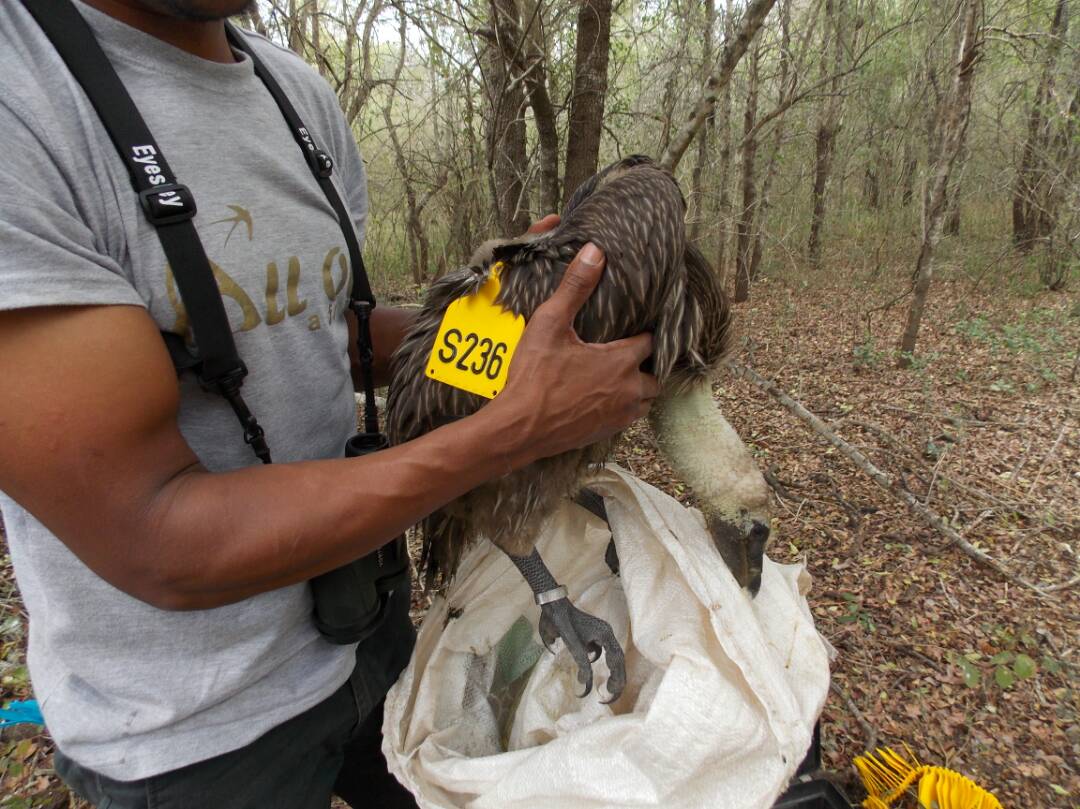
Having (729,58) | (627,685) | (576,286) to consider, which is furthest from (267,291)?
(729,58)

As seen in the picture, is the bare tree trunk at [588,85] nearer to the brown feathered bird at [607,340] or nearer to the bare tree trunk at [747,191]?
the brown feathered bird at [607,340]

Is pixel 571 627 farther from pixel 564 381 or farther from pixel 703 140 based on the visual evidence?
pixel 703 140

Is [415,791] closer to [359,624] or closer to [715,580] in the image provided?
[359,624]

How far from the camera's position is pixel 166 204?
864 mm

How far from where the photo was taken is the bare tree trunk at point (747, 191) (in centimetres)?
632

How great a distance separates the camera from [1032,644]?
2.75m

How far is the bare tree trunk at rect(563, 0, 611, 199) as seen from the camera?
10.6 feet

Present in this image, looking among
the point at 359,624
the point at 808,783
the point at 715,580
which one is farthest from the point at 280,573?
the point at 808,783

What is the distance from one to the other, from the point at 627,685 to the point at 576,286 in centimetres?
110

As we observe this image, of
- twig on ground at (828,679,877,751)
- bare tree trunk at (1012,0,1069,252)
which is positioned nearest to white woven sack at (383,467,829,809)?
twig on ground at (828,679,877,751)

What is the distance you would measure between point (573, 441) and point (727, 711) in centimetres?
68

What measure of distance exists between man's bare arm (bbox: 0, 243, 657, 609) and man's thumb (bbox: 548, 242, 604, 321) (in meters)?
0.18

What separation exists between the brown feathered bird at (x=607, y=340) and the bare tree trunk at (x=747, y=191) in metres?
4.58

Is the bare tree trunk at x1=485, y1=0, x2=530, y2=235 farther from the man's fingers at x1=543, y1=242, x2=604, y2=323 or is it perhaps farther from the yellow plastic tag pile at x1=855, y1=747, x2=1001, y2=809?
the yellow plastic tag pile at x1=855, y1=747, x2=1001, y2=809
